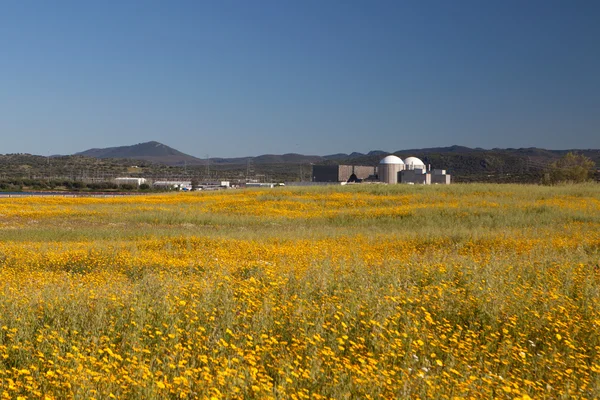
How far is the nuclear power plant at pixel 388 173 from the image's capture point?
88.1 m

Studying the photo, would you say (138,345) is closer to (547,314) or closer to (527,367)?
(527,367)

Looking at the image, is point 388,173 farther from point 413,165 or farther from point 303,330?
point 303,330

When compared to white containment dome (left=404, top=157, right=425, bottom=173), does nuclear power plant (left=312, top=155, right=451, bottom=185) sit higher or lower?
lower

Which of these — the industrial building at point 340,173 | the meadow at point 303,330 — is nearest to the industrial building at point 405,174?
the industrial building at point 340,173

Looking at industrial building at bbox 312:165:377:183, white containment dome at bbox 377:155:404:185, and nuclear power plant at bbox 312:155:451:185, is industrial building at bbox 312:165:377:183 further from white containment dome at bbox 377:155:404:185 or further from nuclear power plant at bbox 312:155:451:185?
white containment dome at bbox 377:155:404:185

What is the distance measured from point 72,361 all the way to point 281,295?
→ 3210 millimetres

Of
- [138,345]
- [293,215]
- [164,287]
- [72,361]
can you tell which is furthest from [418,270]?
[293,215]

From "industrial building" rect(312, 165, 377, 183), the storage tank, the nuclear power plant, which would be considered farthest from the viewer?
"industrial building" rect(312, 165, 377, 183)

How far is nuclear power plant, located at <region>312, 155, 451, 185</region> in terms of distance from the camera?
3469 inches

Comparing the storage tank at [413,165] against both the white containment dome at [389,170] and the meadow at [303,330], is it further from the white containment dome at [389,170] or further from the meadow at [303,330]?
the meadow at [303,330]

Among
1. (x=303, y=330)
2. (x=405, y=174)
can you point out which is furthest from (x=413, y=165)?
(x=303, y=330)

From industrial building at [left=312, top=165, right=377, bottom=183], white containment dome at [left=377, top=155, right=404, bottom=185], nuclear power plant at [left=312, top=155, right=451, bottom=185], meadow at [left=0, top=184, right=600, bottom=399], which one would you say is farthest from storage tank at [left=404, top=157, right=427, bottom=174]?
meadow at [left=0, top=184, right=600, bottom=399]

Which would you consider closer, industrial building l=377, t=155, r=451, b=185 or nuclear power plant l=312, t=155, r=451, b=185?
industrial building l=377, t=155, r=451, b=185

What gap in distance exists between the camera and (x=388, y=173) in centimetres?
9119
